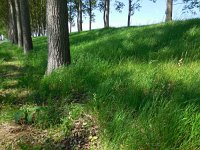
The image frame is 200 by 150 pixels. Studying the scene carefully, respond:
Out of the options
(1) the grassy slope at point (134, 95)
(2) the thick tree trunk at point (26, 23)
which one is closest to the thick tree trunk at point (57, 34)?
(1) the grassy slope at point (134, 95)

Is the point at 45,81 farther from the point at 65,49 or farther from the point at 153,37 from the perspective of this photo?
the point at 153,37

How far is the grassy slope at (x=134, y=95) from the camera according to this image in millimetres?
2746

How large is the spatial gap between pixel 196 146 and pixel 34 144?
1895 millimetres

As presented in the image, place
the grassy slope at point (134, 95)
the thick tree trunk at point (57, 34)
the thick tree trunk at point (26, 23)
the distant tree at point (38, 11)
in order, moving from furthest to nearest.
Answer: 1. the distant tree at point (38, 11)
2. the thick tree trunk at point (26, 23)
3. the thick tree trunk at point (57, 34)
4. the grassy slope at point (134, 95)

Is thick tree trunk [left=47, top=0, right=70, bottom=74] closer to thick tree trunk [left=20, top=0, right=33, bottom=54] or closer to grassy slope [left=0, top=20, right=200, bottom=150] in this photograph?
grassy slope [left=0, top=20, right=200, bottom=150]

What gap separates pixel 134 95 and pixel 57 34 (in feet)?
11.5

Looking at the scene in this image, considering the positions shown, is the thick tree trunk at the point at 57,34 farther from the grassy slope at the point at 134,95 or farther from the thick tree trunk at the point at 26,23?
the thick tree trunk at the point at 26,23

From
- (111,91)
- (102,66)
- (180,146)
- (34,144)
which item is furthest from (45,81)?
(180,146)

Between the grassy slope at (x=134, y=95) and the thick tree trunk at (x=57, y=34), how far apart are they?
0.53 m

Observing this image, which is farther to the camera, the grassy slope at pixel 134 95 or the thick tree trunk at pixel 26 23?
the thick tree trunk at pixel 26 23

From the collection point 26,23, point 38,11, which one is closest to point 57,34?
point 26,23

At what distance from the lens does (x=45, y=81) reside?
5691 millimetres

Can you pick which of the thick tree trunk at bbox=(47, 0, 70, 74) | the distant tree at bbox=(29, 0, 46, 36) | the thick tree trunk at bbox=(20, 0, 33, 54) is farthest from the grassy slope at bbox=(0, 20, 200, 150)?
the distant tree at bbox=(29, 0, 46, 36)

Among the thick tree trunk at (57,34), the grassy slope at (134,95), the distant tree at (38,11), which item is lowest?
the grassy slope at (134,95)
